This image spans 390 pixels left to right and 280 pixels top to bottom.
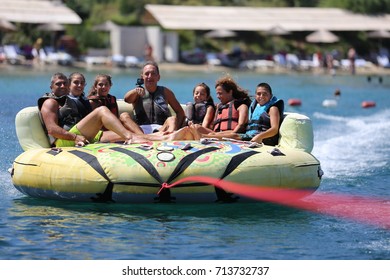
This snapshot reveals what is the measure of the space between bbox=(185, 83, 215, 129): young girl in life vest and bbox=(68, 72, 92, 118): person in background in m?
1.11

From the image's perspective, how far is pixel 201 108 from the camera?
10461 mm

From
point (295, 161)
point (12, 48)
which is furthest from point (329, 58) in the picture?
point (295, 161)

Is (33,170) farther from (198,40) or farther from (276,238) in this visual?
(198,40)

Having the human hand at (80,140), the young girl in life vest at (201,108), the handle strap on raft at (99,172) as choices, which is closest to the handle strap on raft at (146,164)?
the handle strap on raft at (99,172)

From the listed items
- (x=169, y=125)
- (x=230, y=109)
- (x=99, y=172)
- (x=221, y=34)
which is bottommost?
(x=99, y=172)

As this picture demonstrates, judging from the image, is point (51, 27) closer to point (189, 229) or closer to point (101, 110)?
point (101, 110)

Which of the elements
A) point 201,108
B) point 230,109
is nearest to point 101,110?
A: point 201,108

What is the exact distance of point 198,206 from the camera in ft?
30.4

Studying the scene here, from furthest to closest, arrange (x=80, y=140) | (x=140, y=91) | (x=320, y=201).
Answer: (x=140, y=91) → (x=320, y=201) → (x=80, y=140)

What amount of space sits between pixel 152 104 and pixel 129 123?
58 centimetres

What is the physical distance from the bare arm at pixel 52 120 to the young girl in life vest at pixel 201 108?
4.65ft

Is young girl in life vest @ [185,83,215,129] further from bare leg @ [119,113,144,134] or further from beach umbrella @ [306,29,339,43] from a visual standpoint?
beach umbrella @ [306,29,339,43]

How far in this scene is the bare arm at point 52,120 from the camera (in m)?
9.49

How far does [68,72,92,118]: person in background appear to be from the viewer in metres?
9.76
